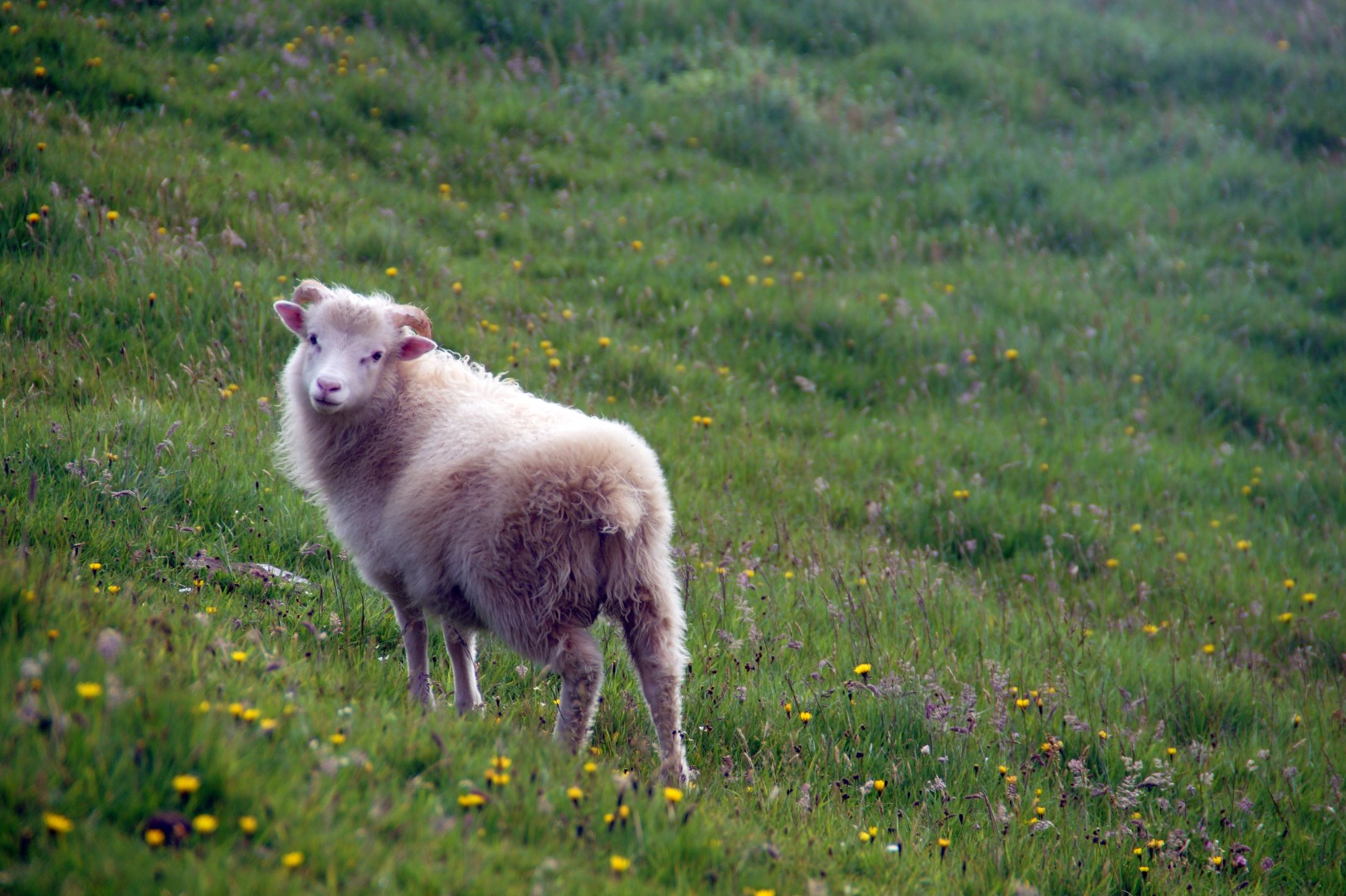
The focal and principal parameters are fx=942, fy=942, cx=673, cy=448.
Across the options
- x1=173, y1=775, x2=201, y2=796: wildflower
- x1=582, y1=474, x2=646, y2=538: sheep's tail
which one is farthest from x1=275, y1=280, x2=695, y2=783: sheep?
x1=173, y1=775, x2=201, y2=796: wildflower

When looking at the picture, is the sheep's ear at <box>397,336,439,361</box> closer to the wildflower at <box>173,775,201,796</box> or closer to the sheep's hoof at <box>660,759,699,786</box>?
the sheep's hoof at <box>660,759,699,786</box>

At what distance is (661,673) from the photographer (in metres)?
3.91

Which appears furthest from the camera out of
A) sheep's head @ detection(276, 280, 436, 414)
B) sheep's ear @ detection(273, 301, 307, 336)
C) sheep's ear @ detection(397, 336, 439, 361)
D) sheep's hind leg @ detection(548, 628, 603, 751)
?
Result: sheep's ear @ detection(273, 301, 307, 336)

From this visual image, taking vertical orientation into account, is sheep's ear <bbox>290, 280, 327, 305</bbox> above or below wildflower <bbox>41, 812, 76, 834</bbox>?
above

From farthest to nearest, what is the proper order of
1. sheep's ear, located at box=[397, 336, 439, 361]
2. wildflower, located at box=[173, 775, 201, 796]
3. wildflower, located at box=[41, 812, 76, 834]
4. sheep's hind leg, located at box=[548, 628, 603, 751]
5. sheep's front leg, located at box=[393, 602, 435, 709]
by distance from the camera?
sheep's ear, located at box=[397, 336, 439, 361]
sheep's front leg, located at box=[393, 602, 435, 709]
sheep's hind leg, located at box=[548, 628, 603, 751]
wildflower, located at box=[173, 775, 201, 796]
wildflower, located at box=[41, 812, 76, 834]

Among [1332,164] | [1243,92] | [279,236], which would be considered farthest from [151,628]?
[1243,92]

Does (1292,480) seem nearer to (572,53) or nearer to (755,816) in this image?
(755,816)

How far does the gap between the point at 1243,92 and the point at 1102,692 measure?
13807mm

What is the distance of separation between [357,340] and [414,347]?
27 cm

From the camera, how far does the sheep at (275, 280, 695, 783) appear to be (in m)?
3.75

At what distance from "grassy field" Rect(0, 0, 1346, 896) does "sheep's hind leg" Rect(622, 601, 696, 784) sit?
239 mm

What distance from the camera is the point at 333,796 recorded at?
2590 millimetres

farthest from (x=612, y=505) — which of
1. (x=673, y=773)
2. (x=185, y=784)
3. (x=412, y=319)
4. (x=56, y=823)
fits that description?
(x=56, y=823)

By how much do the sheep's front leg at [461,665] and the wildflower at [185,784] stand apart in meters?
1.83
